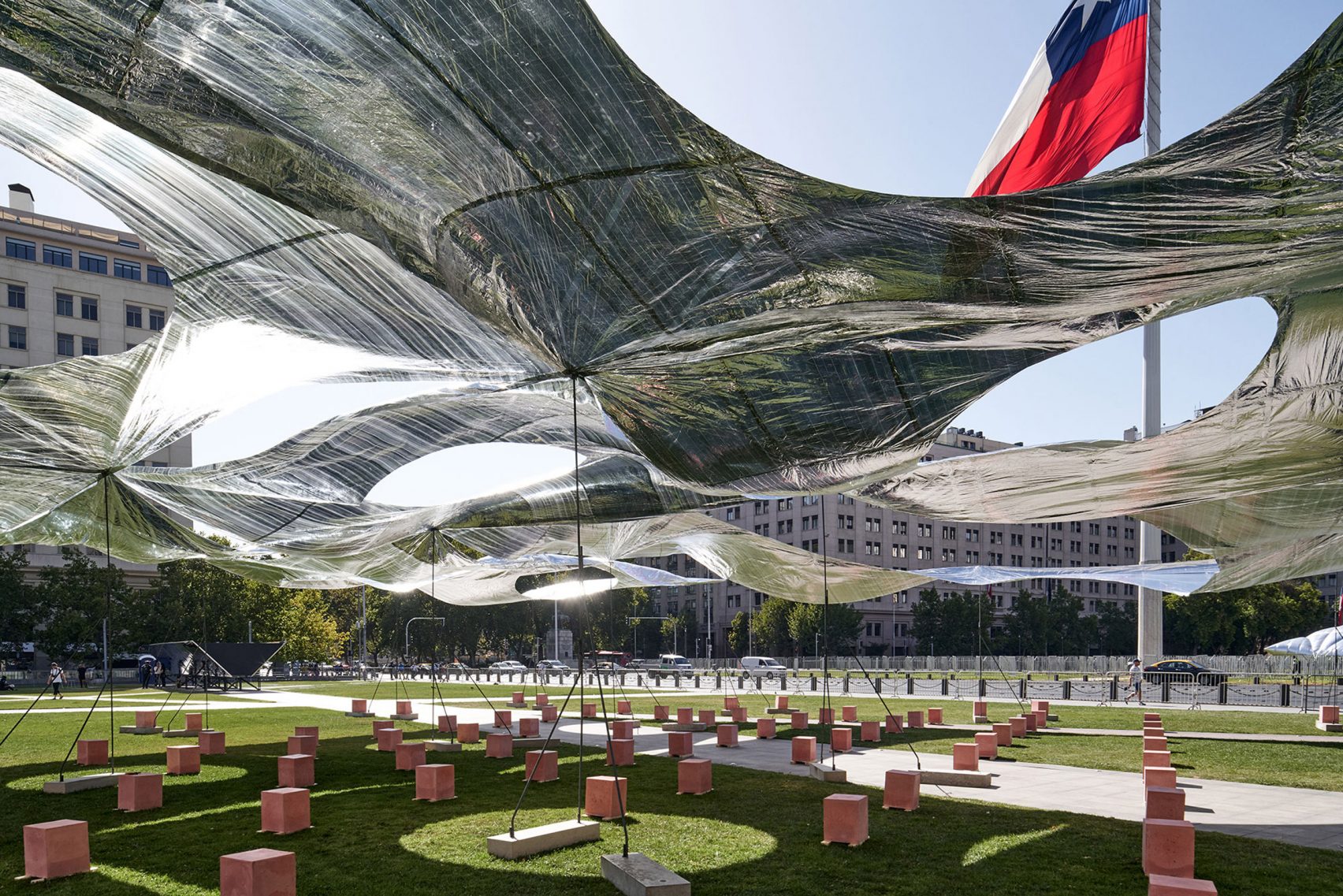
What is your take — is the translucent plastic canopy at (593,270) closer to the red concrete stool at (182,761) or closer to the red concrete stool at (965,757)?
the red concrete stool at (965,757)

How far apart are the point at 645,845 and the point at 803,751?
7943 millimetres

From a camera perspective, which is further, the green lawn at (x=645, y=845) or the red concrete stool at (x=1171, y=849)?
the green lawn at (x=645, y=845)

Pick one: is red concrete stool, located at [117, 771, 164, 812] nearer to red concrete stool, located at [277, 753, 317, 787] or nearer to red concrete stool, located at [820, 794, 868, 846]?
red concrete stool, located at [277, 753, 317, 787]

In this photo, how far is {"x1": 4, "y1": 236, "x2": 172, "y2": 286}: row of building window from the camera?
2825 inches

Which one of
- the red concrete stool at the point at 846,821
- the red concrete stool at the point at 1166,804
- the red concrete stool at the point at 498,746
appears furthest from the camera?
the red concrete stool at the point at 498,746

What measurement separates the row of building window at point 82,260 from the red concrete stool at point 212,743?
59.3m

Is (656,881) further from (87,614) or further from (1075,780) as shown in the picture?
(87,614)

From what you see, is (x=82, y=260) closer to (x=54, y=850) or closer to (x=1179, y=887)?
(x=54, y=850)

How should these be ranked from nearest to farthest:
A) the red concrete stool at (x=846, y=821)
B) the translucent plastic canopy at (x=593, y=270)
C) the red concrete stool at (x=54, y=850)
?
1. the translucent plastic canopy at (x=593, y=270)
2. the red concrete stool at (x=54, y=850)
3. the red concrete stool at (x=846, y=821)

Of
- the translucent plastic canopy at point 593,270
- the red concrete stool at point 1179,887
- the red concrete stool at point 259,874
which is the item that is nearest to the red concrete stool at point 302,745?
the translucent plastic canopy at point 593,270

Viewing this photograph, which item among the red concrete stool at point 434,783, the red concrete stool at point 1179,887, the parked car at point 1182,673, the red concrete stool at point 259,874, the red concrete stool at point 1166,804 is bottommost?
the parked car at point 1182,673

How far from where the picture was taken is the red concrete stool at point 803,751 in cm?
1827

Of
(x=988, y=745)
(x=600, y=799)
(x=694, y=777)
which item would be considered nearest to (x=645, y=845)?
(x=600, y=799)

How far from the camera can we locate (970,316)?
8344 millimetres
